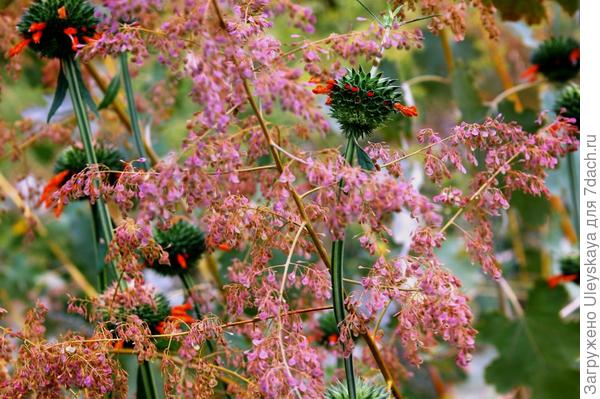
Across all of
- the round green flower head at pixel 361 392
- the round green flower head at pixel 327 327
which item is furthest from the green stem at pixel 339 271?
the round green flower head at pixel 327 327

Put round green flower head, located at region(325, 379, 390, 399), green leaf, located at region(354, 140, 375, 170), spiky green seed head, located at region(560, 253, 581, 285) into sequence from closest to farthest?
green leaf, located at region(354, 140, 375, 170) → round green flower head, located at region(325, 379, 390, 399) → spiky green seed head, located at region(560, 253, 581, 285)

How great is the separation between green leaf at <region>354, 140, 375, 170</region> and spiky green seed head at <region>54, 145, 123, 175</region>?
1.50 feet

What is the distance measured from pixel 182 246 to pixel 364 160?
1.40 ft

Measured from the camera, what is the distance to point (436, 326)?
0.57 m

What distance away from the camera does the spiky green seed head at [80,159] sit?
0.97 m

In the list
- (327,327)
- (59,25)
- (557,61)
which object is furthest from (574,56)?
(59,25)

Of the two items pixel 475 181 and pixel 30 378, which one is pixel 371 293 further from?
pixel 30 378

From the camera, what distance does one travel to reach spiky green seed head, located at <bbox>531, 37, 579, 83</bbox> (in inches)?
51.1

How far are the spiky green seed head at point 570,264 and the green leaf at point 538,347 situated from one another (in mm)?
35

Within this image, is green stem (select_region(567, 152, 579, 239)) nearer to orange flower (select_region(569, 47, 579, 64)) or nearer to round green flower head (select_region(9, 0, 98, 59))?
orange flower (select_region(569, 47, 579, 64))

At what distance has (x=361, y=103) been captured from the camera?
609 mm

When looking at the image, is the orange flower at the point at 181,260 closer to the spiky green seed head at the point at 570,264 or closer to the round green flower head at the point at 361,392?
the round green flower head at the point at 361,392

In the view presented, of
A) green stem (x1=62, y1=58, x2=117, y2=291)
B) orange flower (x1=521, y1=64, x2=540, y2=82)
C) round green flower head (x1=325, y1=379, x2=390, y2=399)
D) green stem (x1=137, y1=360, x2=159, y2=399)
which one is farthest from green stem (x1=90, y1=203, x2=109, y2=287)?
orange flower (x1=521, y1=64, x2=540, y2=82)

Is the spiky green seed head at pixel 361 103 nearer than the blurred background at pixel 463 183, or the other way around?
the spiky green seed head at pixel 361 103
